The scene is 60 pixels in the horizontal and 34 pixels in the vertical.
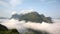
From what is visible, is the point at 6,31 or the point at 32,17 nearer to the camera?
the point at 6,31

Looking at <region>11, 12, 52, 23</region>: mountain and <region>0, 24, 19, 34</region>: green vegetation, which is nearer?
<region>0, 24, 19, 34</region>: green vegetation

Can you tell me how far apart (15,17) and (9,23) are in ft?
1.00

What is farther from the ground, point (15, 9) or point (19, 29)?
point (15, 9)

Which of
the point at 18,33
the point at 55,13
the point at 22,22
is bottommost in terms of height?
the point at 18,33

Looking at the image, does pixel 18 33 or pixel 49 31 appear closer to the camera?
pixel 18 33

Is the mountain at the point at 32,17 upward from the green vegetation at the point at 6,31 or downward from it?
upward

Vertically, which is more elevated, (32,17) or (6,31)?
(32,17)

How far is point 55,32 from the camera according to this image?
5441 millimetres

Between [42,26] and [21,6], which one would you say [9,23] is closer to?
[21,6]

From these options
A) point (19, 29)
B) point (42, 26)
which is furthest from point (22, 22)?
point (42, 26)

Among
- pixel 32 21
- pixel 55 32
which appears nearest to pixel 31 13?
pixel 32 21

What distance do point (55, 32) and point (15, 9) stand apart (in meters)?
1.60

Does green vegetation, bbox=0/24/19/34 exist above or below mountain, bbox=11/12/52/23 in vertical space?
below

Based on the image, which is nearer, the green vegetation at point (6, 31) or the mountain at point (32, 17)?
the green vegetation at point (6, 31)
